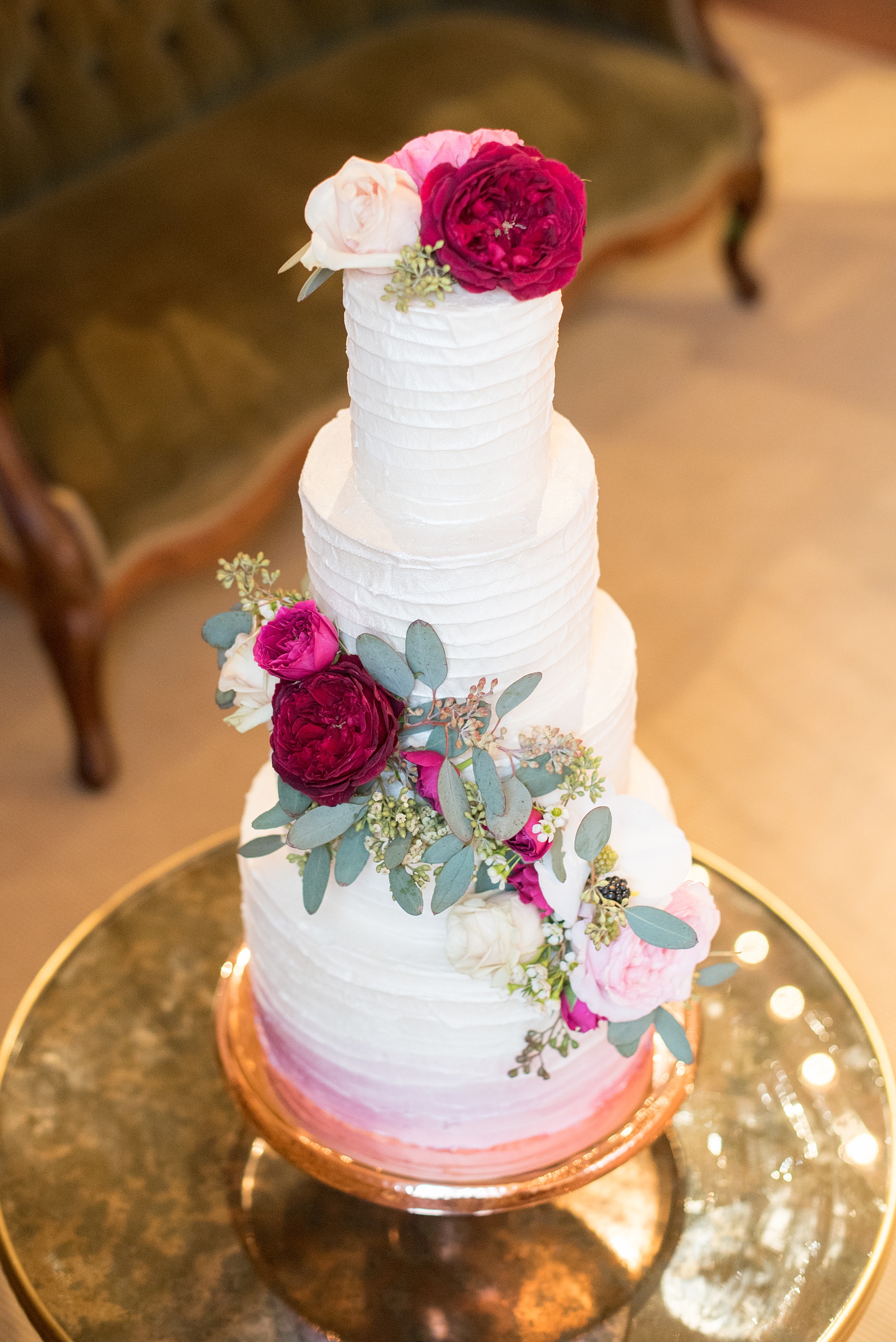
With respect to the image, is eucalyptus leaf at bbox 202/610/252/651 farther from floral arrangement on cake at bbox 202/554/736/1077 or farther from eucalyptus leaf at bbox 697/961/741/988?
eucalyptus leaf at bbox 697/961/741/988

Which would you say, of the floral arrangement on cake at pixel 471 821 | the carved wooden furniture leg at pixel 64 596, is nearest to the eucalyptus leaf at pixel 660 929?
the floral arrangement on cake at pixel 471 821

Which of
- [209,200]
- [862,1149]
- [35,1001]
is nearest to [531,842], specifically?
[862,1149]

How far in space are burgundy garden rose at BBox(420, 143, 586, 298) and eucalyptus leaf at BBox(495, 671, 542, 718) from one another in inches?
13.2

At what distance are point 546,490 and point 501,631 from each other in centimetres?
14

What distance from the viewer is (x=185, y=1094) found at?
1.61 metres

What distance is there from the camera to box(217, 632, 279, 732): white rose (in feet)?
4.07

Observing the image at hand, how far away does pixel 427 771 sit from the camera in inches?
47.8

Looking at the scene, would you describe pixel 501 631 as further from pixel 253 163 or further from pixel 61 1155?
pixel 253 163

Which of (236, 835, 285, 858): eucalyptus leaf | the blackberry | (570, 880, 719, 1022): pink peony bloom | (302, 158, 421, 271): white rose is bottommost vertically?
(570, 880, 719, 1022): pink peony bloom

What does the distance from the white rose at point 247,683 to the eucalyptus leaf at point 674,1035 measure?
477 mm

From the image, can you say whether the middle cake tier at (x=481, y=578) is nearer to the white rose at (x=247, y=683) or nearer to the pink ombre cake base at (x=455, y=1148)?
the white rose at (x=247, y=683)

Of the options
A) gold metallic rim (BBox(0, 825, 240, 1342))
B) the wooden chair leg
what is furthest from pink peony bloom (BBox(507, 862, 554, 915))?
the wooden chair leg

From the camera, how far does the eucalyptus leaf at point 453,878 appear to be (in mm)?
1207

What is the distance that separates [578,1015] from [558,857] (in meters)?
0.18
